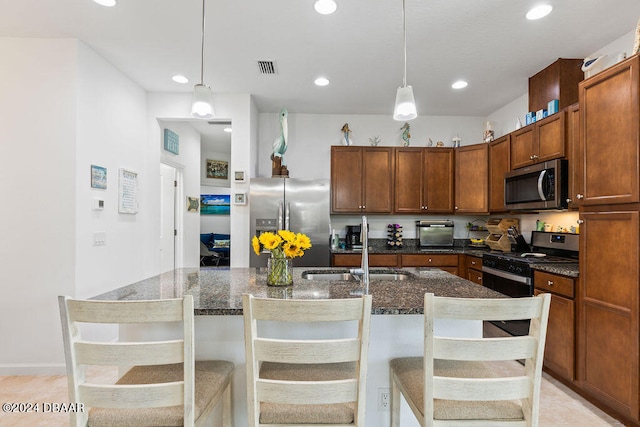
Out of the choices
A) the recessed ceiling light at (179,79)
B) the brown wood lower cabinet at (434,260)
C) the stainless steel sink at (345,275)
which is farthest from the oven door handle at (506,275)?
the recessed ceiling light at (179,79)

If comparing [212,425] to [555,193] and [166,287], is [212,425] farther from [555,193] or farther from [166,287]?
[555,193]

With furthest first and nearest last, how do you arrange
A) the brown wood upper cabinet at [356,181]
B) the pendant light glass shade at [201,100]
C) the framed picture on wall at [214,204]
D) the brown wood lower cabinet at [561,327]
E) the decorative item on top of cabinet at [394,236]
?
the framed picture on wall at [214,204] < the decorative item on top of cabinet at [394,236] < the brown wood upper cabinet at [356,181] < the brown wood lower cabinet at [561,327] < the pendant light glass shade at [201,100]

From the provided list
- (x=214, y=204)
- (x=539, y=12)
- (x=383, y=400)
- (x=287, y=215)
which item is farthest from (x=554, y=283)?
(x=214, y=204)

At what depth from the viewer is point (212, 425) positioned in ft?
5.23

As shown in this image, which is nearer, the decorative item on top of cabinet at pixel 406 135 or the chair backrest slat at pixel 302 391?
the chair backrest slat at pixel 302 391

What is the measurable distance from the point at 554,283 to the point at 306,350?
7.73 feet

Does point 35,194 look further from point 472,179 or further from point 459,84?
point 472,179

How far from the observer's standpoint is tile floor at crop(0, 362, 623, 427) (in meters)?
2.06

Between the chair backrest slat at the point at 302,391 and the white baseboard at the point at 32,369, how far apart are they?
2.61 metres

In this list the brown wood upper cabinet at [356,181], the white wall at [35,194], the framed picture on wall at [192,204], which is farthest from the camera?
the framed picture on wall at [192,204]

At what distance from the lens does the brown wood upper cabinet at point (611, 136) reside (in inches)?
75.3

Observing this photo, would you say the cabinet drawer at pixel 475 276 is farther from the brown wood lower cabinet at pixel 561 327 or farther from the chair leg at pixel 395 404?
the chair leg at pixel 395 404

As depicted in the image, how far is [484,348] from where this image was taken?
1108 millimetres

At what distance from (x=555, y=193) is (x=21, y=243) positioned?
4.54 metres
